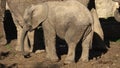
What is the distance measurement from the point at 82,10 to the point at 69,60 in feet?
3.23

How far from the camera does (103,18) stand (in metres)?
15.3

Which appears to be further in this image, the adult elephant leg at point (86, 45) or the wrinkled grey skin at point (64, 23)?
the adult elephant leg at point (86, 45)

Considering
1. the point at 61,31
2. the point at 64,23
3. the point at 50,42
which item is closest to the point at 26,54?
the point at 50,42

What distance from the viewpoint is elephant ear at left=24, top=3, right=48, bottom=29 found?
905 centimetres

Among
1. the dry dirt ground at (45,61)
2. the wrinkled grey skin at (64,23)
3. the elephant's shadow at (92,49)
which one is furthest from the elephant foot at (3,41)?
the wrinkled grey skin at (64,23)

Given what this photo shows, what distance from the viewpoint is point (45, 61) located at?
30.6ft

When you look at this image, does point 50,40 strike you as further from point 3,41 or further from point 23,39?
point 3,41

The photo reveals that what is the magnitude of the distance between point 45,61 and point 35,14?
0.97m

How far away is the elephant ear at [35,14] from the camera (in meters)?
9.05

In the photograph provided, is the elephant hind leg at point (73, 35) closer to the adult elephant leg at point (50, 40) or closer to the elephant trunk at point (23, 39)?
the adult elephant leg at point (50, 40)

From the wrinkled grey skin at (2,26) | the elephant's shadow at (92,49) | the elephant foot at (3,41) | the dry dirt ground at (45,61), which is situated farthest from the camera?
the elephant foot at (3,41)

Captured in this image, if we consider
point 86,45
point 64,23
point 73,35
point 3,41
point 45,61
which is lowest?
point 3,41

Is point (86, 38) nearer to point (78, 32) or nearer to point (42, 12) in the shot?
point (78, 32)

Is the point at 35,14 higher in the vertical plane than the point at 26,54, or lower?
A: higher
